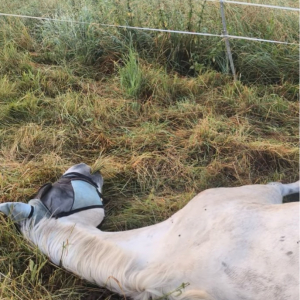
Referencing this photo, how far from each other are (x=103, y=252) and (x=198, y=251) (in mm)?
371

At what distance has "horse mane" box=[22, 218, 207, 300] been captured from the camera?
158cm

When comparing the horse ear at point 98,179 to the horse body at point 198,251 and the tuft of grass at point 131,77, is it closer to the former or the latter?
the horse body at point 198,251

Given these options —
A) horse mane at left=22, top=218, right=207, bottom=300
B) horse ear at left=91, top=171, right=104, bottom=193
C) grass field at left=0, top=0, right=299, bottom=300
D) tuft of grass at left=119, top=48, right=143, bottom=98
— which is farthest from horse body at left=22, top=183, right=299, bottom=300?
tuft of grass at left=119, top=48, right=143, bottom=98

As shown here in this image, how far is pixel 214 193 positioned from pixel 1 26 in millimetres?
2647

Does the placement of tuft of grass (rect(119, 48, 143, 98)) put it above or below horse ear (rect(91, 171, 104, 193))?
above

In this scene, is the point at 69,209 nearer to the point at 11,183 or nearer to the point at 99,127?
the point at 11,183

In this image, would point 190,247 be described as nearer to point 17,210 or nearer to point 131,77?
point 17,210

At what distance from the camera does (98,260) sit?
1681mm

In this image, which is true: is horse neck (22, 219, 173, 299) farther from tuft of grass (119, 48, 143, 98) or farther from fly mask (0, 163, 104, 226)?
tuft of grass (119, 48, 143, 98)

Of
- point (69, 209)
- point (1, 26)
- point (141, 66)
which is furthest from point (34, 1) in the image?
point (69, 209)

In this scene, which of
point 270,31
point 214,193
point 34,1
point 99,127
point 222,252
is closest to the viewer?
point 222,252

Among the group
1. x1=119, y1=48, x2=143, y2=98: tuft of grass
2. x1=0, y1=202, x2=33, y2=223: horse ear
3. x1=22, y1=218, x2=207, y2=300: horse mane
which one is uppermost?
x1=119, y1=48, x2=143, y2=98: tuft of grass

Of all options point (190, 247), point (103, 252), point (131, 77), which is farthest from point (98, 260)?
point (131, 77)

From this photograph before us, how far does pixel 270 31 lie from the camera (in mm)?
3377
